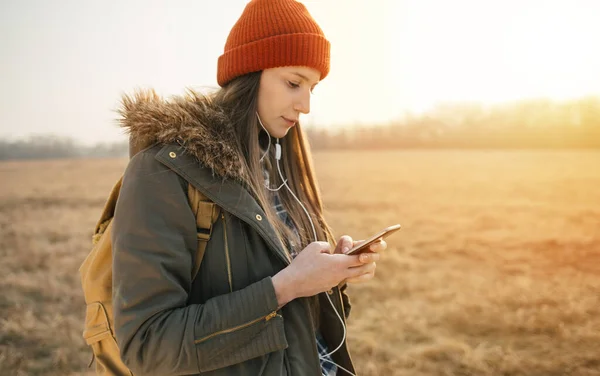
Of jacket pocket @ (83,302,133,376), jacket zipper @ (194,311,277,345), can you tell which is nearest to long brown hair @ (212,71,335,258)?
jacket zipper @ (194,311,277,345)

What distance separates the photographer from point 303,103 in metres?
1.56

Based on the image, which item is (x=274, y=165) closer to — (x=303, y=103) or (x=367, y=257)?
(x=303, y=103)

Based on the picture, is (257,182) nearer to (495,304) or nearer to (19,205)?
(495,304)

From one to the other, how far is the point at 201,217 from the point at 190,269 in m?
0.13

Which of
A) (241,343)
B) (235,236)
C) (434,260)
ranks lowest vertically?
(434,260)

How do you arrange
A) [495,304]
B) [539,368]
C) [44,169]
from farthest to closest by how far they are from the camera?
1. [44,169]
2. [495,304]
3. [539,368]

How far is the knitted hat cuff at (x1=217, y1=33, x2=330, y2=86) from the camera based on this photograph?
1562mm

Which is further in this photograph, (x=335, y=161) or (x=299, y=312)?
(x=335, y=161)

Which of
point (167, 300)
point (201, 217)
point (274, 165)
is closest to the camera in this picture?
point (167, 300)

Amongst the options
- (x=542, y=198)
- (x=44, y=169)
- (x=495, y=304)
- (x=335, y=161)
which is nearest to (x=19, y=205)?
(x=44, y=169)

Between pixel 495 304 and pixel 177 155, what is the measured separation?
3.54 m

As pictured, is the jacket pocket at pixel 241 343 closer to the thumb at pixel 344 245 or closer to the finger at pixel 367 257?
the finger at pixel 367 257

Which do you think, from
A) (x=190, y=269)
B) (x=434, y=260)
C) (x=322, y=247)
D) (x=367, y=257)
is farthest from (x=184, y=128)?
(x=434, y=260)

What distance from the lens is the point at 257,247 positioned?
4.35ft
